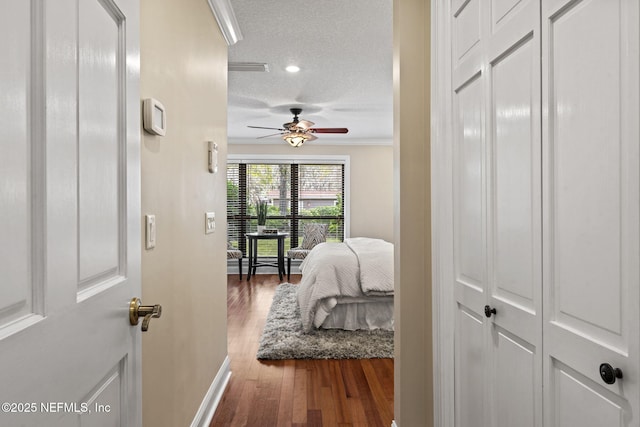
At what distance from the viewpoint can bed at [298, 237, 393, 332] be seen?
11.8 ft

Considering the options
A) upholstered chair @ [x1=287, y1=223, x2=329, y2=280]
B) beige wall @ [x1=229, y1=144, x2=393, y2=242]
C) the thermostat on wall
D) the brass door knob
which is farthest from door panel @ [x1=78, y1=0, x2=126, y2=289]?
beige wall @ [x1=229, y1=144, x2=393, y2=242]

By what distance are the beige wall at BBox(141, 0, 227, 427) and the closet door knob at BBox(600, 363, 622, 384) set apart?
132cm

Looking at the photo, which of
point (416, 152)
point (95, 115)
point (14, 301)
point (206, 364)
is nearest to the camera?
point (14, 301)

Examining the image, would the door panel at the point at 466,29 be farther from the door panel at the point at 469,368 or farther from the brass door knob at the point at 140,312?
the brass door knob at the point at 140,312

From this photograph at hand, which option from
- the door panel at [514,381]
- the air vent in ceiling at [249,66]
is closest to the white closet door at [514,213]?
the door panel at [514,381]

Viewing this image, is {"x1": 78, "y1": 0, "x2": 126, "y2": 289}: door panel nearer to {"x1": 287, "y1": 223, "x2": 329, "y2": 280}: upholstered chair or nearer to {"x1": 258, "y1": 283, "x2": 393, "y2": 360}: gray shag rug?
{"x1": 258, "y1": 283, "x2": 393, "y2": 360}: gray shag rug

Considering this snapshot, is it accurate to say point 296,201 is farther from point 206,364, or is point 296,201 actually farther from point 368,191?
point 206,364

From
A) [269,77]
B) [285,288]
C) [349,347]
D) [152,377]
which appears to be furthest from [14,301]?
[285,288]

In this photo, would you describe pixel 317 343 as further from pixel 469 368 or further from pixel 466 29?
pixel 466 29

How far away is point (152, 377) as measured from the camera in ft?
4.63

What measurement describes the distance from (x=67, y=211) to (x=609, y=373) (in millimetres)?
1084

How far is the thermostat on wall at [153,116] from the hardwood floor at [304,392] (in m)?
1.66

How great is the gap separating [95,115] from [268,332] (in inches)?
126

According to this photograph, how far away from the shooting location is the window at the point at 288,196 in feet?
23.8
